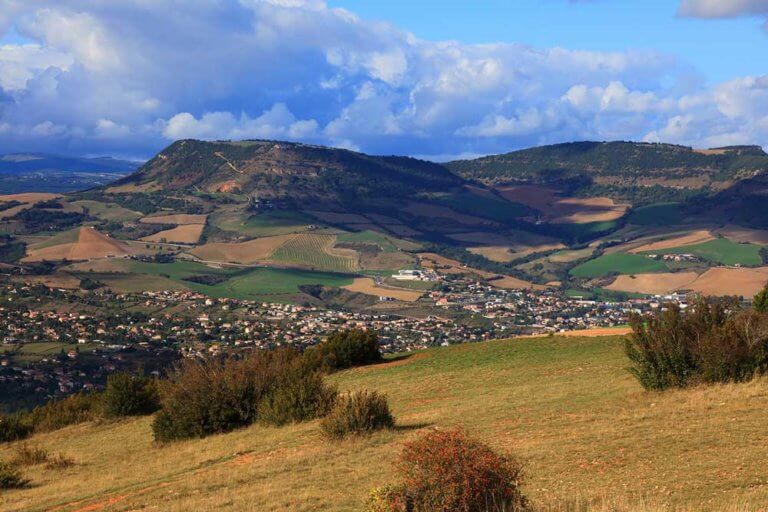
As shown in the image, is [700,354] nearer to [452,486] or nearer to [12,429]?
[452,486]

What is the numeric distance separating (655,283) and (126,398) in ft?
366

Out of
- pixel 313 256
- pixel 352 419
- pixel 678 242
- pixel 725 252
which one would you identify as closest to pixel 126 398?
pixel 352 419

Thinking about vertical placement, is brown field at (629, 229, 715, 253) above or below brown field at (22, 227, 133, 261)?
below

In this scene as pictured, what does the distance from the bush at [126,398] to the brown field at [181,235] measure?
126 metres

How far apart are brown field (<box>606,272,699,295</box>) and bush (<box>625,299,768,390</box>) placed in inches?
4178

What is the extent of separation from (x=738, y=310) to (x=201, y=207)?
171 m

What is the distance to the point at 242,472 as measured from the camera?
17156mm

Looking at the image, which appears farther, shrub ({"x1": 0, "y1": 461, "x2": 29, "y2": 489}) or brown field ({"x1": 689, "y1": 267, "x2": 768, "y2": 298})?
brown field ({"x1": 689, "y1": 267, "x2": 768, "y2": 298})

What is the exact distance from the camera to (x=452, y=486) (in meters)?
10.7

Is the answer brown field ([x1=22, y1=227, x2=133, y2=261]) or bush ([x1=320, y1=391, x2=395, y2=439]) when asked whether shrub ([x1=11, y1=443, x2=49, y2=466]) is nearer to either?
bush ([x1=320, y1=391, x2=395, y2=439])

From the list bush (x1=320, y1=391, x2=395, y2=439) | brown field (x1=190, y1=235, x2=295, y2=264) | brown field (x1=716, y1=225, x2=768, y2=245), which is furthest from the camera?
brown field (x1=716, y1=225, x2=768, y2=245)

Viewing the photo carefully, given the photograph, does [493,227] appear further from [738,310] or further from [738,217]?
[738,310]

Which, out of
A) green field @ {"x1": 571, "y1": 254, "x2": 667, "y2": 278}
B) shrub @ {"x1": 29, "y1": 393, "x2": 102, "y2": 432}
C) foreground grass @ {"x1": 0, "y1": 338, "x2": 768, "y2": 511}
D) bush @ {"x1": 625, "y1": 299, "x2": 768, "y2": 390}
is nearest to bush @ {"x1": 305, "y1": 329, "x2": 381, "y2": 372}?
foreground grass @ {"x1": 0, "y1": 338, "x2": 768, "y2": 511}

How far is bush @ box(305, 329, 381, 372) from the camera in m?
37.2
